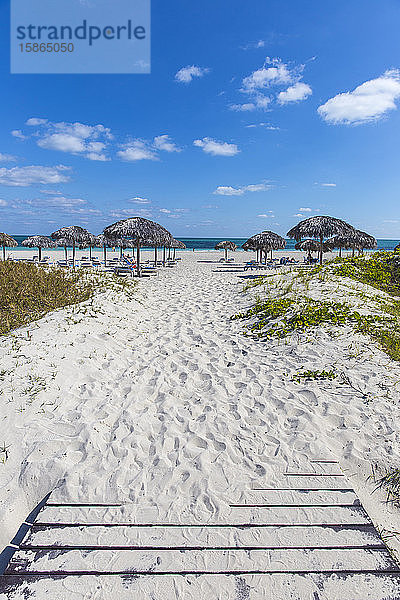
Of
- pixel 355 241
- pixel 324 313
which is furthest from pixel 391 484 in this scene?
pixel 355 241

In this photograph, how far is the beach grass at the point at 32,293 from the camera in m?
6.69

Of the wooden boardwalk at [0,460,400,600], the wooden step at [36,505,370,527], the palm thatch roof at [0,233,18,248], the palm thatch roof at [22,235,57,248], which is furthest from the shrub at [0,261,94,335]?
the palm thatch roof at [0,233,18,248]

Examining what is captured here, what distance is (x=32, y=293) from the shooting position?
7855 mm

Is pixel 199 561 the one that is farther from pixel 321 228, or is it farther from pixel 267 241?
pixel 267 241

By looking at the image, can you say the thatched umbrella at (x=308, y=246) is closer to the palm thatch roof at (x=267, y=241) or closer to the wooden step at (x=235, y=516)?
the palm thatch roof at (x=267, y=241)

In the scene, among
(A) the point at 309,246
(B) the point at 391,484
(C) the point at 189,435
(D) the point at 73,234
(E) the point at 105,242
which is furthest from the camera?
(A) the point at 309,246

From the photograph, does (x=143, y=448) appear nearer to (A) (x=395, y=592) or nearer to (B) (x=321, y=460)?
(B) (x=321, y=460)

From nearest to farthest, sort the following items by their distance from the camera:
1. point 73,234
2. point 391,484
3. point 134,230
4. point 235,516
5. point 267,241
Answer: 1. point 235,516
2. point 391,484
3. point 134,230
4. point 267,241
5. point 73,234

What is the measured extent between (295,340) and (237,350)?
1184 mm

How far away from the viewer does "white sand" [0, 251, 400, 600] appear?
7.15 feet

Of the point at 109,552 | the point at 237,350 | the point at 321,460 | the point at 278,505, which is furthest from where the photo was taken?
the point at 237,350

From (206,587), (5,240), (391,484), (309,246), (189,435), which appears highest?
(5,240)

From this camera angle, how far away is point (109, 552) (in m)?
2.23

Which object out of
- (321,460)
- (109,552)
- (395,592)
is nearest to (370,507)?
(321,460)
